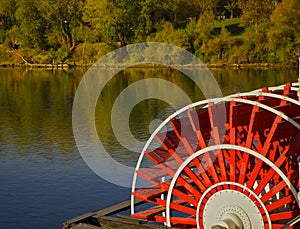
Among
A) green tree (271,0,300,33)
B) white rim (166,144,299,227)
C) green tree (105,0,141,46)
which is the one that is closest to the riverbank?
green tree (105,0,141,46)

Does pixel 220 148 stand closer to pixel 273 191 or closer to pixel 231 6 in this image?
pixel 273 191

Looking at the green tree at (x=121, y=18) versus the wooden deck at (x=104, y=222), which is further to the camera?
the green tree at (x=121, y=18)

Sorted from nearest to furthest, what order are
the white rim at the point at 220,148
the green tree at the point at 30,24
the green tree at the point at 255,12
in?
1. the white rim at the point at 220,148
2. the green tree at the point at 255,12
3. the green tree at the point at 30,24

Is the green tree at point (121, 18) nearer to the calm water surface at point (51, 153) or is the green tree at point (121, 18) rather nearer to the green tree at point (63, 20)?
the green tree at point (63, 20)

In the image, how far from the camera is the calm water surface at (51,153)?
11773 millimetres

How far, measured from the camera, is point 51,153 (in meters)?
16.4

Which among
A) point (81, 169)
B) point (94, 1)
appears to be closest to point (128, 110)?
point (81, 169)

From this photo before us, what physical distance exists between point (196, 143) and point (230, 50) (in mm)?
42020

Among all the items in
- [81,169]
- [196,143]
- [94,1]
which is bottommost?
[81,169]

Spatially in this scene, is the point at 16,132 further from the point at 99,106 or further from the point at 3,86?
the point at 3,86

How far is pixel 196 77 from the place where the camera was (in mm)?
39125

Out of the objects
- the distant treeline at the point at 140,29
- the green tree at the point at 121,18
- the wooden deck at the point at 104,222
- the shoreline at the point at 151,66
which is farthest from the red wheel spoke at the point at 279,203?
the green tree at the point at 121,18

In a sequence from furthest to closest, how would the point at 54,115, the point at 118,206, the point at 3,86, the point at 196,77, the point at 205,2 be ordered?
the point at 205,2 → the point at 196,77 → the point at 3,86 → the point at 54,115 → the point at 118,206

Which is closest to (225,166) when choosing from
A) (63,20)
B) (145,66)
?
(145,66)
